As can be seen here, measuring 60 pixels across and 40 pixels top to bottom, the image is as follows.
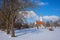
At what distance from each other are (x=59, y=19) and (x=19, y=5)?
311ft

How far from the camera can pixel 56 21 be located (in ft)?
348

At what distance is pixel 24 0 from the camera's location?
744 inches

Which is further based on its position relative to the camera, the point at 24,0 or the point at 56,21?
the point at 56,21

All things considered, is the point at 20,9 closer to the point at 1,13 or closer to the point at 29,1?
the point at 29,1

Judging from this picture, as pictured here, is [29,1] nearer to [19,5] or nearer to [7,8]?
[19,5]

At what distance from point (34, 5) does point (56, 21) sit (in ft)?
293

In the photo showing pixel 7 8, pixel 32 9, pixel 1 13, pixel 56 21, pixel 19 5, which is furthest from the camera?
pixel 56 21

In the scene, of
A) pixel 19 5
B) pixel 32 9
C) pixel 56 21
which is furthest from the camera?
pixel 56 21

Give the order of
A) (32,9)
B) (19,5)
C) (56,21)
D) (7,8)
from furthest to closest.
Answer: (56,21) → (7,8) → (32,9) → (19,5)

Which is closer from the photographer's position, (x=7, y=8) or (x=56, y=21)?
(x=7, y=8)

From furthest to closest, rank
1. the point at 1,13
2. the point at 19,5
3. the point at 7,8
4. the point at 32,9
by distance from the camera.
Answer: the point at 1,13
the point at 7,8
the point at 32,9
the point at 19,5

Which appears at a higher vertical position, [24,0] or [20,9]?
[24,0]

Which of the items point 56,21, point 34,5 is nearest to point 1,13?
point 34,5

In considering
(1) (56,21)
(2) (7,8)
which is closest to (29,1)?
(2) (7,8)
